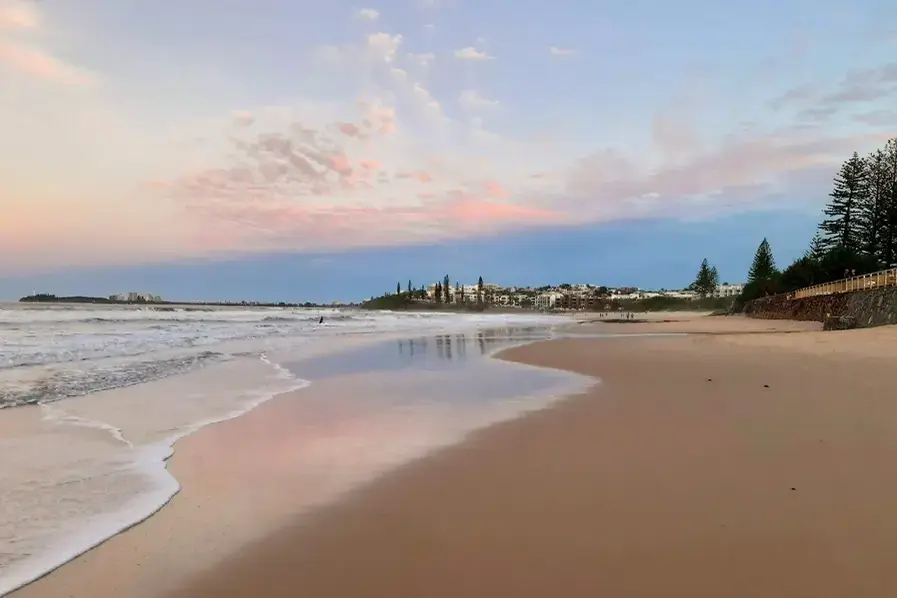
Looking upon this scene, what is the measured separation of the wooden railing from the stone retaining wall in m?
0.37

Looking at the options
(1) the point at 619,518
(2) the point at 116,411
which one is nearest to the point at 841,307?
(1) the point at 619,518

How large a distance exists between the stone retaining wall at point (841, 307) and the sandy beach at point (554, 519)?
16.3 metres

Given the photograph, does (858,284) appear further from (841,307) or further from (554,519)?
(554,519)

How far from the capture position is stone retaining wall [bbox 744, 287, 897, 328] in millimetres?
19281

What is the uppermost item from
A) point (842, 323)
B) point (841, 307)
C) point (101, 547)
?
point (841, 307)

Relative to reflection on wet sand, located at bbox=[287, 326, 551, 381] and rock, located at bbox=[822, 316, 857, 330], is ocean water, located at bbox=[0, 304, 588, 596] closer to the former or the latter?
reflection on wet sand, located at bbox=[287, 326, 551, 381]

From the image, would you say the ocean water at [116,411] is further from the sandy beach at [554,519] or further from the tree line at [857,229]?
the tree line at [857,229]

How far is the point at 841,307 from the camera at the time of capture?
26625 mm

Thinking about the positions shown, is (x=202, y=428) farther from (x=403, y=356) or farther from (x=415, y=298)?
(x=415, y=298)

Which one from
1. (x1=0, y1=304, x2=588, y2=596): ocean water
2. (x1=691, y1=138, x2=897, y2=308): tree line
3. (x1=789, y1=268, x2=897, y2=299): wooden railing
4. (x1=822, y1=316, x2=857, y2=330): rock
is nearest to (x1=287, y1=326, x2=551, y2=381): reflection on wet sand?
(x1=0, y1=304, x2=588, y2=596): ocean water

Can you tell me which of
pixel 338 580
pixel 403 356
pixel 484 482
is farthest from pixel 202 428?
pixel 403 356

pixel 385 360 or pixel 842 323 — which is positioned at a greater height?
pixel 842 323

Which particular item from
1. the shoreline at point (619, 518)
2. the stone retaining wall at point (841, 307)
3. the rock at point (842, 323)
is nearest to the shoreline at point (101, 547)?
the shoreline at point (619, 518)

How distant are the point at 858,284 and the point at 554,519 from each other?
28.5 metres
